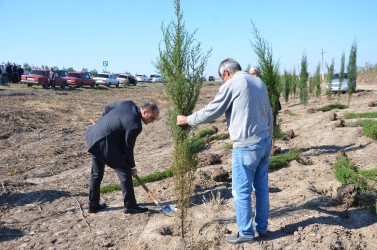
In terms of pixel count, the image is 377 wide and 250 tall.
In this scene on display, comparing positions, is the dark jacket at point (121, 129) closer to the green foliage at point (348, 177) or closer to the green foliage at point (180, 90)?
the green foliage at point (180, 90)

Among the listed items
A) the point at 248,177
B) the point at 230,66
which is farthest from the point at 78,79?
the point at 248,177

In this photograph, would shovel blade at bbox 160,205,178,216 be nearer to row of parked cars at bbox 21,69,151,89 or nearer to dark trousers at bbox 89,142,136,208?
dark trousers at bbox 89,142,136,208

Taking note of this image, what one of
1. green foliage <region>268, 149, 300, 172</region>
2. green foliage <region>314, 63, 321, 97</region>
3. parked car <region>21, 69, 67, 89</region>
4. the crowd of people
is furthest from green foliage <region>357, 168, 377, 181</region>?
the crowd of people

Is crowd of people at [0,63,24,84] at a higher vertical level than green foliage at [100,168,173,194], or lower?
higher

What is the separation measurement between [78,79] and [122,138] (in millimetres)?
26470

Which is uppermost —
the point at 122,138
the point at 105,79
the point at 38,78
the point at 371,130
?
the point at 105,79

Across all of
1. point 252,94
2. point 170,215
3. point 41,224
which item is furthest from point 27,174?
point 252,94

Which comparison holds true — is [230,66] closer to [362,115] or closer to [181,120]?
[181,120]

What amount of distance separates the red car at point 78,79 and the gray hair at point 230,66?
2740 cm

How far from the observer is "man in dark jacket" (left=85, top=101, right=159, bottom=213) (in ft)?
14.2

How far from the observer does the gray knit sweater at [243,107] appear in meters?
3.26

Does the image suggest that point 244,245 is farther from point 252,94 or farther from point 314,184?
point 314,184

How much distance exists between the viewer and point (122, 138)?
4660 mm

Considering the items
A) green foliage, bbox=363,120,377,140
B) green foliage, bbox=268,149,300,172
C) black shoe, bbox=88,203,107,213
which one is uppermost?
green foliage, bbox=363,120,377,140
